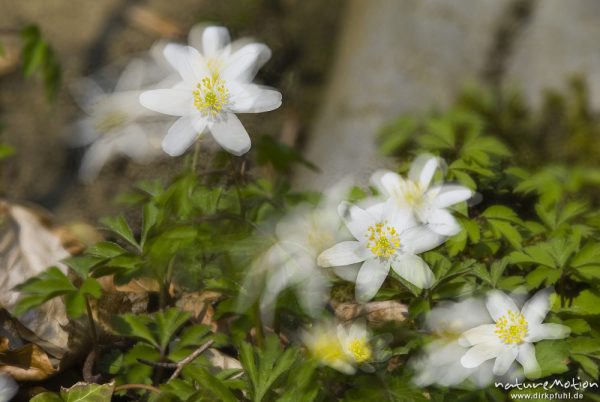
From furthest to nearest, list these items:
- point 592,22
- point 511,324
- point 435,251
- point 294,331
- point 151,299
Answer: point 592,22 → point 151,299 → point 294,331 → point 435,251 → point 511,324

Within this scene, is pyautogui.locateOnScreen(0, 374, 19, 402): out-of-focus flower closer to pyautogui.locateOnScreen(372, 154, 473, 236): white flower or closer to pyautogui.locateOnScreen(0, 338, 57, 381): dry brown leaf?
pyautogui.locateOnScreen(0, 338, 57, 381): dry brown leaf

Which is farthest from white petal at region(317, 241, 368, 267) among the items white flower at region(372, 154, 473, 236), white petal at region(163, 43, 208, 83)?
white petal at region(163, 43, 208, 83)

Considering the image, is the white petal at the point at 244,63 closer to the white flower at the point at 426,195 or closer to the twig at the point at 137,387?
the white flower at the point at 426,195

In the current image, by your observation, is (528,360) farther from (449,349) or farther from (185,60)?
(185,60)

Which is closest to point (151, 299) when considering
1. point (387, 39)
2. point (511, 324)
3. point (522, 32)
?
point (511, 324)

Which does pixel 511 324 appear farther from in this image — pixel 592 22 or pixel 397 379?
pixel 592 22

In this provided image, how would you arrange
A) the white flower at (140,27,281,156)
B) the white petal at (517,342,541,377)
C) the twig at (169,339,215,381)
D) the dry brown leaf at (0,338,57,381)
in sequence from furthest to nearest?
the dry brown leaf at (0,338,57,381) < the twig at (169,339,215,381) < the white flower at (140,27,281,156) < the white petal at (517,342,541,377)
